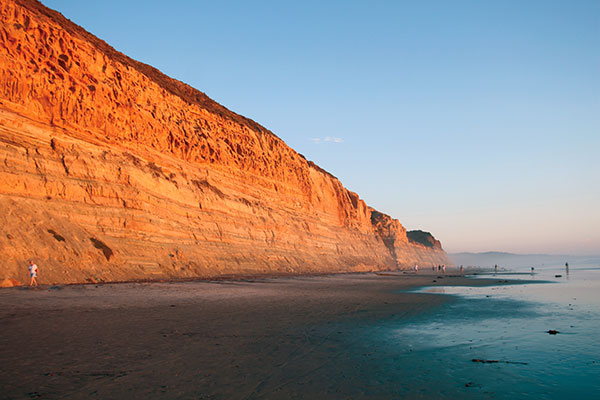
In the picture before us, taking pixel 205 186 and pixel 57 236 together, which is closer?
pixel 57 236

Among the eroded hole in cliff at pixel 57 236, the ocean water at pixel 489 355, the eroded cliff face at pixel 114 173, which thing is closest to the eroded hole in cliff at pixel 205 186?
the eroded cliff face at pixel 114 173

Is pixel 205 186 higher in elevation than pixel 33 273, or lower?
higher

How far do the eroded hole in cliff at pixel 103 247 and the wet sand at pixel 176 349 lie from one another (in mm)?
8215

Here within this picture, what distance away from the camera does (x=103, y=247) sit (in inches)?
850

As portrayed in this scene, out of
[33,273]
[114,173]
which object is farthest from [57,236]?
[114,173]

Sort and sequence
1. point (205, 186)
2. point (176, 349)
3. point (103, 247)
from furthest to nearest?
point (205, 186)
point (103, 247)
point (176, 349)

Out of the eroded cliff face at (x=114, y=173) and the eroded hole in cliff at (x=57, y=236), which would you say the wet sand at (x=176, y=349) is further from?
→ the eroded cliff face at (x=114, y=173)

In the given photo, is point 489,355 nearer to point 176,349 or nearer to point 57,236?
point 176,349

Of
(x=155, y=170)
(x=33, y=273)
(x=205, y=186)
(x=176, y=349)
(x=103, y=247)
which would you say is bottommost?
(x=176, y=349)

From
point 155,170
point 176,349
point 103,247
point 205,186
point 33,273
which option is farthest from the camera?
point 205,186

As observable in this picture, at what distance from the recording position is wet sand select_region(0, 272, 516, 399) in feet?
16.4

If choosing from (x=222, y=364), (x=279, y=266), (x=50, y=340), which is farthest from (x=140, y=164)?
(x=222, y=364)

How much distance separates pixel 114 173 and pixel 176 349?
21.2 meters

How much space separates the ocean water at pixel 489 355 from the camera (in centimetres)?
518
